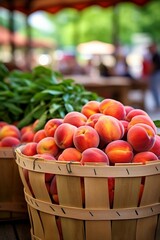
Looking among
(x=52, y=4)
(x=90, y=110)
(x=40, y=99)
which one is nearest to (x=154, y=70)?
(x=52, y=4)

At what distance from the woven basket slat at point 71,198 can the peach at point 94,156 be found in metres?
0.08

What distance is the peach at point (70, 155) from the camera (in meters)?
1.46

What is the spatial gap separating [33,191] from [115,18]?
11487 mm

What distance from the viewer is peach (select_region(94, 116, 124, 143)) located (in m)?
1.47

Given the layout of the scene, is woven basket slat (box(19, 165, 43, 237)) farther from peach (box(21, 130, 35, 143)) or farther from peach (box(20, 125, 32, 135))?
peach (box(20, 125, 32, 135))

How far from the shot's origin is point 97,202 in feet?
4.34

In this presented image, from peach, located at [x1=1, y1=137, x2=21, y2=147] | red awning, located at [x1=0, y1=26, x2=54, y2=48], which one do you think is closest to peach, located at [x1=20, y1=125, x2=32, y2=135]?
peach, located at [x1=1, y1=137, x2=21, y2=147]

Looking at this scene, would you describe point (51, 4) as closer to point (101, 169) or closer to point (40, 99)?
point (40, 99)

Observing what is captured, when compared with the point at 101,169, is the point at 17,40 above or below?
above

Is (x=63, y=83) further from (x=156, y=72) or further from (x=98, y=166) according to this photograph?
(x=156, y=72)

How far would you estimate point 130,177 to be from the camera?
130cm

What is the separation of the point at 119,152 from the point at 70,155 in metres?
0.17

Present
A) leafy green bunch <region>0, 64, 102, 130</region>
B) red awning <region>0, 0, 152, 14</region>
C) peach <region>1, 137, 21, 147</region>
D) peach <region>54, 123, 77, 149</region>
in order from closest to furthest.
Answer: peach <region>54, 123, 77, 149</region> → peach <region>1, 137, 21, 147</region> → leafy green bunch <region>0, 64, 102, 130</region> → red awning <region>0, 0, 152, 14</region>

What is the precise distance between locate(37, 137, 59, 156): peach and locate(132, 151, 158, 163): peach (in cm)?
30
